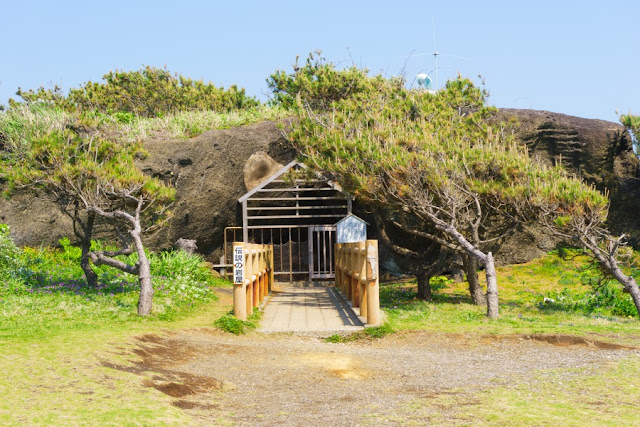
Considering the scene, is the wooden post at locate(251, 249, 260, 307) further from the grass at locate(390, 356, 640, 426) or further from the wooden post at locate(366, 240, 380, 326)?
the grass at locate(390, 356, 640, 426)

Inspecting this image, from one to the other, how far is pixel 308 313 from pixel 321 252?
8238 mm

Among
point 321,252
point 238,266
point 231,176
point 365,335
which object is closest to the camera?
point 365,335

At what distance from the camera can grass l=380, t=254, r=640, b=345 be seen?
1038cm

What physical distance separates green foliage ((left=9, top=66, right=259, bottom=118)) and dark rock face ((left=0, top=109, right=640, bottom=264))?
1021 cm

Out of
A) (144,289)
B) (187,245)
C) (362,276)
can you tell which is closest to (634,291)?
(362,276)

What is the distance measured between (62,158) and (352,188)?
5806mm

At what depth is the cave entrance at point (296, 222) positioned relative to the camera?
19547mm

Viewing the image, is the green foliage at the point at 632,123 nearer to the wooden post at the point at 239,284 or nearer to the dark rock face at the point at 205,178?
the dark rock face at the point at 205,178

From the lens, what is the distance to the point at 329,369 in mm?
7926

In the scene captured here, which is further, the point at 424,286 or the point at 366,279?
the point at 424,286

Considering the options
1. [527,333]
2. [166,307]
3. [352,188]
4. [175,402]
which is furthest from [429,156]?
[175,402]

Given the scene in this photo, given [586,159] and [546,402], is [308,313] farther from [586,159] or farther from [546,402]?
[586,159]

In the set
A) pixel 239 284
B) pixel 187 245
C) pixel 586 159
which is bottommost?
pixel 239 284

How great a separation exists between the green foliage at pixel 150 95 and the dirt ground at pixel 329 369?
72.5 feet
